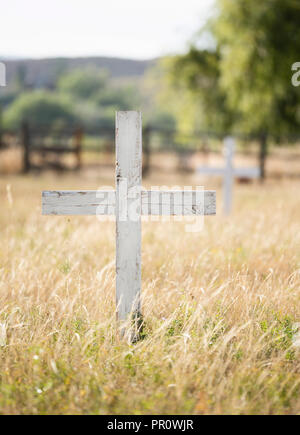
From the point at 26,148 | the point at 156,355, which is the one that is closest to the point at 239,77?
the point at 26,148

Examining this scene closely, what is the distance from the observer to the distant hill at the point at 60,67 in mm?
154750

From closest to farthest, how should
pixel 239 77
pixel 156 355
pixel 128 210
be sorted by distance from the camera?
pixel 156 355 < pixel 128 210 < pixel 239 77

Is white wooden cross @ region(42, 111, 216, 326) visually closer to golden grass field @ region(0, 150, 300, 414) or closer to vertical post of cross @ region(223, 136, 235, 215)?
golden grass field @ region(0, 150, 300, 414)

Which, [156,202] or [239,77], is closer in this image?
[156,202]

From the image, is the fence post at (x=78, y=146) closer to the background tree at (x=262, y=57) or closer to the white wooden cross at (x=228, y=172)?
the background tree at (x=262, y=57)

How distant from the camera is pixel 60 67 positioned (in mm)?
160750

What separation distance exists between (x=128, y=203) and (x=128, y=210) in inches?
1.7

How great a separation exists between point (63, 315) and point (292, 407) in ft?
4.58

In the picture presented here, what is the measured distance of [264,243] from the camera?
14.5ft

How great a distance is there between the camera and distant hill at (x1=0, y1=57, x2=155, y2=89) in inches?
6093

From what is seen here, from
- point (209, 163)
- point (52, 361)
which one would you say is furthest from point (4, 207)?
point (209, 163)

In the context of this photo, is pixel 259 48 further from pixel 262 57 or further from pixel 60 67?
pixel 60 67
